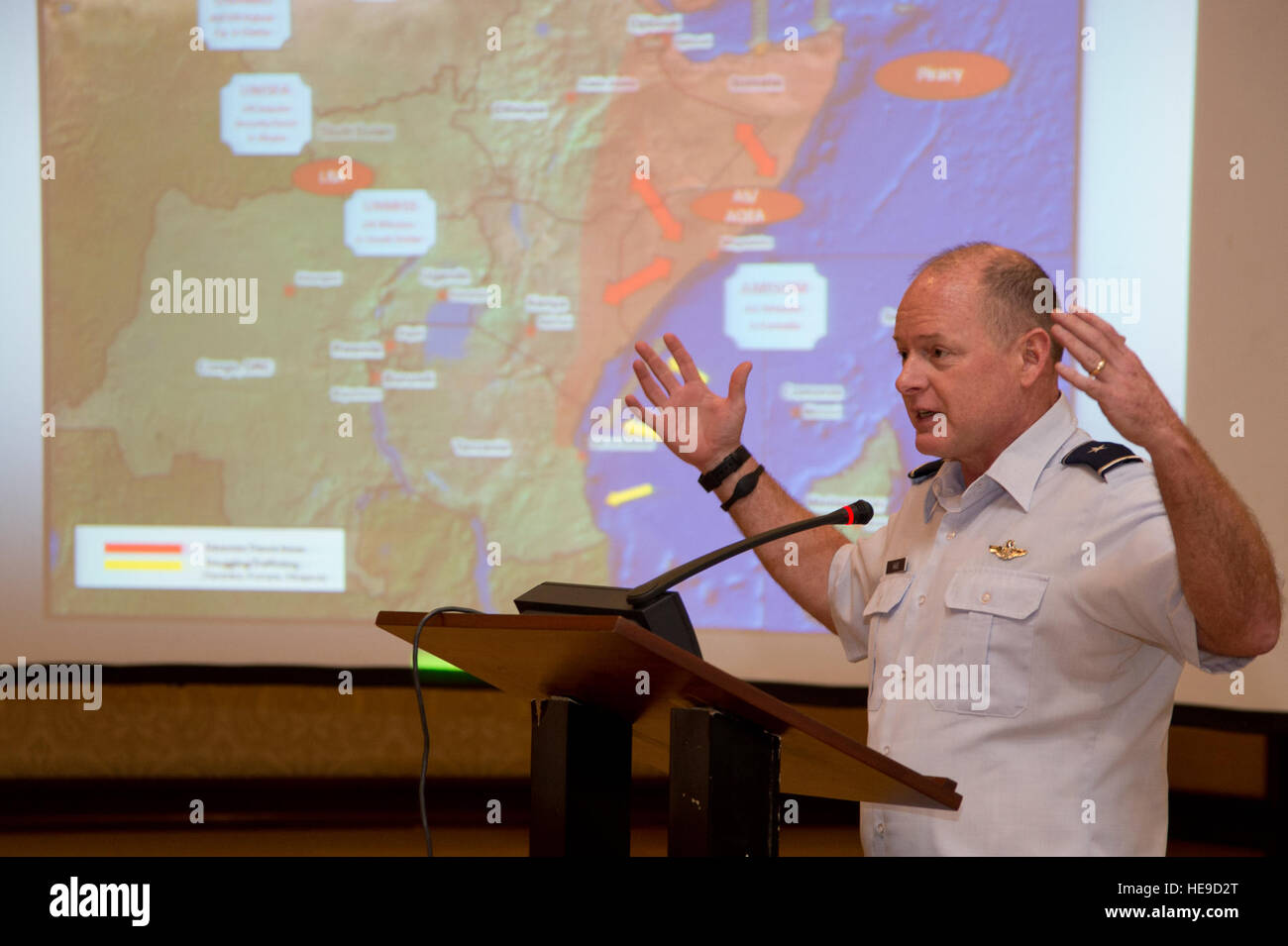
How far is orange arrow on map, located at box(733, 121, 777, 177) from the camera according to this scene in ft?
10.4

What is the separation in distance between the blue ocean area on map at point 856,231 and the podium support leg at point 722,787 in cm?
191

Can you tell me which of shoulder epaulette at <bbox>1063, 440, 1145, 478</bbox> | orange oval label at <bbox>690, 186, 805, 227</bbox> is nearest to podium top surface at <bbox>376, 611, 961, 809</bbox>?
shoulder epaulette at <bbox>1063, 440, 1145, 478</bbox>

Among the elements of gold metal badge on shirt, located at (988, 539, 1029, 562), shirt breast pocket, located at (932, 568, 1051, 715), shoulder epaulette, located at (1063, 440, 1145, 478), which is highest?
shoulder epaulette, located at (1063, 440, 1145, 478)

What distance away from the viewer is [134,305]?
331 cm

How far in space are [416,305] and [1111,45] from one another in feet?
6.77

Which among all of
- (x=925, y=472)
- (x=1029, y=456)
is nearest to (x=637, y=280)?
(x=925, y=472)

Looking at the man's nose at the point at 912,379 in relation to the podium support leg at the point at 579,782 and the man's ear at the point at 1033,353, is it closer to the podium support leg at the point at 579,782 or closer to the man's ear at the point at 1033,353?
the man's ear at the point at 1033,353

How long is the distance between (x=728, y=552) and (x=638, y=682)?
0.77 feet

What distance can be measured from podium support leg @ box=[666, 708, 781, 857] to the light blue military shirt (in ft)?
1.53

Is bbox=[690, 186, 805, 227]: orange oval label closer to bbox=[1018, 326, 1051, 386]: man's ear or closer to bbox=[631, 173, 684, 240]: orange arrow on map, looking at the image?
bbox=[631, 173, 684, 240]: orange arrow on map

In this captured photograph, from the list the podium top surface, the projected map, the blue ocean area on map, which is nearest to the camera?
the podium top surface

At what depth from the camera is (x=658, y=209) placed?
322 centimetres

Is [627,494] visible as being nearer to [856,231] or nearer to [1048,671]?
[856,231]
